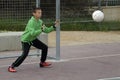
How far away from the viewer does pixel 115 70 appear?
9938 millimetres

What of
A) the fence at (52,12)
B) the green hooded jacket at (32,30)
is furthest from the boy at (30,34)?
the fence at (52,12)

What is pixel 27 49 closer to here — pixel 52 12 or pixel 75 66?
pixel 75 66

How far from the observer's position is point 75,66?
10398 millimetres

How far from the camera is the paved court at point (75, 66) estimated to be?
9211 mm

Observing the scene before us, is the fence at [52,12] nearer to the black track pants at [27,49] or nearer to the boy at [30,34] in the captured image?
the black track pants at [27,49]

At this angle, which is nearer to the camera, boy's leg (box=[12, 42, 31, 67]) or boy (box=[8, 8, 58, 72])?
boy (box=[8, 8, 58, 72])

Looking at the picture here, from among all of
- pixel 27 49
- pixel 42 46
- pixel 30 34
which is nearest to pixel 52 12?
pixel 42 46

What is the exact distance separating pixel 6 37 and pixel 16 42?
1.18 feet

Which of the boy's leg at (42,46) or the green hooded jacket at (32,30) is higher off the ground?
the green hooded jacket at (32,30)

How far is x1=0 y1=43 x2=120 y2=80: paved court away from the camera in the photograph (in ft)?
30.2

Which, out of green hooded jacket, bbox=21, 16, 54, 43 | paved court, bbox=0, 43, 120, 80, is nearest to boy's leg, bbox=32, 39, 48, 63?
green hooded jacket, bbox=21, 16, 54, 43

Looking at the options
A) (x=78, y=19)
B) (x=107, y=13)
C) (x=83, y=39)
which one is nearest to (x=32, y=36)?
(x=83, y=39)

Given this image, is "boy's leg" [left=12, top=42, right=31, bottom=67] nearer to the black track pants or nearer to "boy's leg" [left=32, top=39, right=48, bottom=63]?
the black track pants

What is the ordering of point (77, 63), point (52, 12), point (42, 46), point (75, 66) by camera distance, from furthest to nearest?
point (52, 12)
point (77, 63)
point (75, 66)
point (42, 46)
